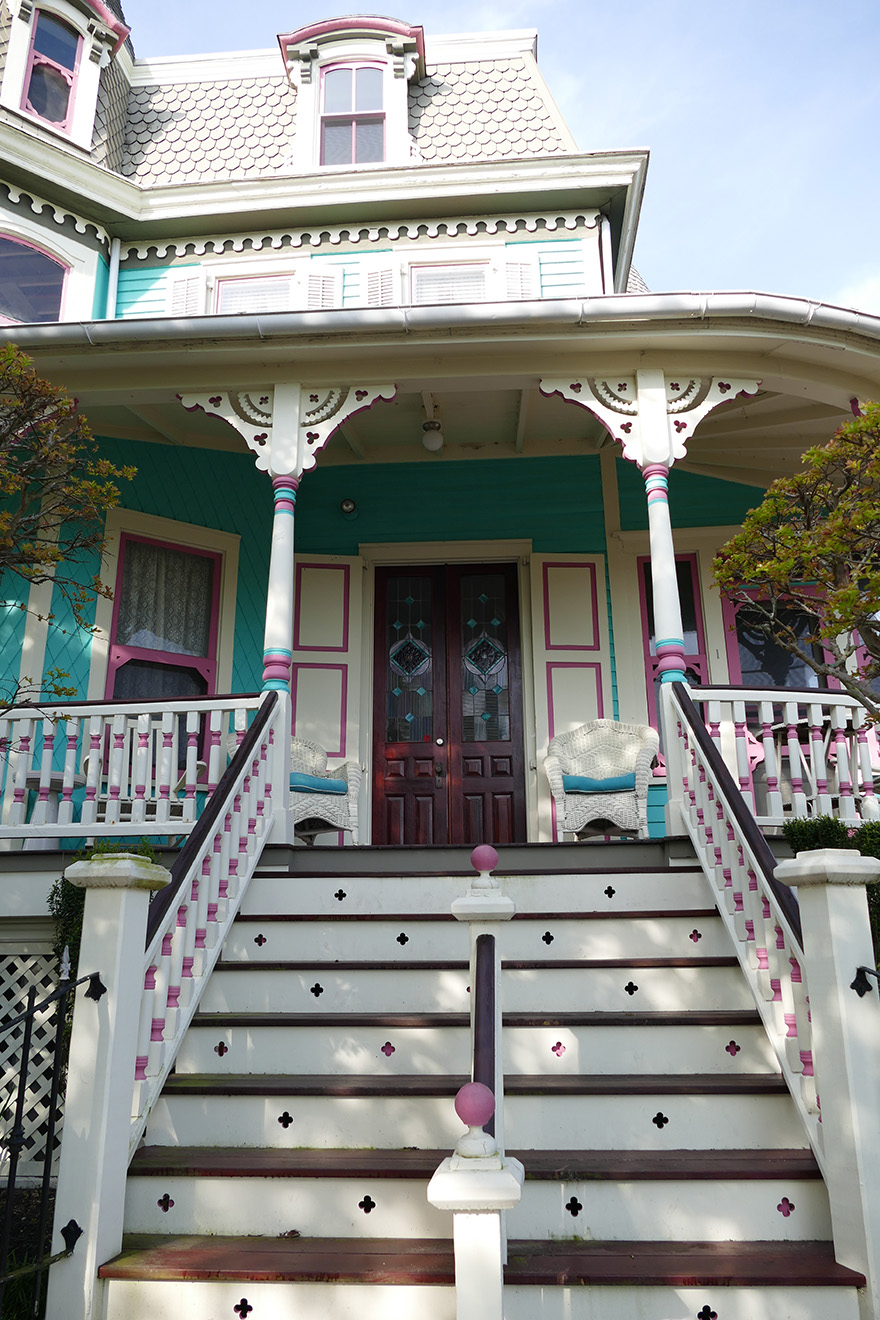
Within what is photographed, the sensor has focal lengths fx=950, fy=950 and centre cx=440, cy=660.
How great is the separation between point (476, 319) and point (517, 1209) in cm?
421

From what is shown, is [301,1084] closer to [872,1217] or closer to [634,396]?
[872,1217]

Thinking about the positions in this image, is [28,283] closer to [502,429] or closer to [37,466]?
[502,429]

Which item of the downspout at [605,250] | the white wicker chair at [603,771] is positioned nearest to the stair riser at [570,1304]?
the white wicker chair at [603,771]

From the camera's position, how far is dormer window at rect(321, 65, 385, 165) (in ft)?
27.1

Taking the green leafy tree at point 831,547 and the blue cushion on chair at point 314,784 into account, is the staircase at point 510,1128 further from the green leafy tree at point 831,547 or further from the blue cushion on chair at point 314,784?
the blue cushion on chair at point 314,784

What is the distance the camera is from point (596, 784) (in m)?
6.00

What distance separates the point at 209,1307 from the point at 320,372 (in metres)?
4.50

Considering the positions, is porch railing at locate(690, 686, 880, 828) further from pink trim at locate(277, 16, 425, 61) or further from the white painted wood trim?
pink trim at locate(277, 16, 425, 61)

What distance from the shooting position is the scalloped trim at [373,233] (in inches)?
306

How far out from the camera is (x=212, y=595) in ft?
22.7

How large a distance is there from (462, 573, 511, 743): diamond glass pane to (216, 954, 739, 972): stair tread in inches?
122

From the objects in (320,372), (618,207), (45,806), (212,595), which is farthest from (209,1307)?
(618,207)

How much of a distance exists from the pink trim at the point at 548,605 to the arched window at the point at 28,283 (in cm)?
442

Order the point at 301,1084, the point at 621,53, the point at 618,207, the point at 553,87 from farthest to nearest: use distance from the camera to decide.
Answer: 1. the point at 621,53
2. the point at 553,87
3. the point at 618,207
4. the point at 301,1084
